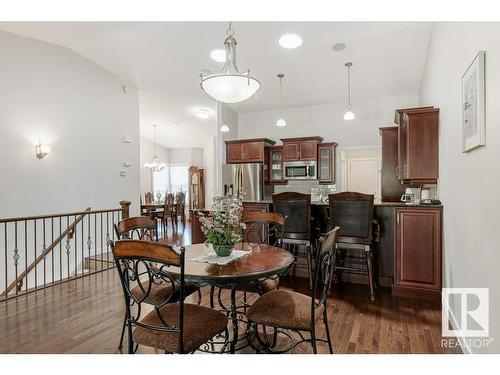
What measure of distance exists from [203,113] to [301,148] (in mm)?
2881

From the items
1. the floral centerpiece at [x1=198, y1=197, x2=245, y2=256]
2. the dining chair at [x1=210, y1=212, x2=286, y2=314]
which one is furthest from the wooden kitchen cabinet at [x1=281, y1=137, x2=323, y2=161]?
the floral centerpiece at [x1=198, y1=197, x2=245, y2=256]

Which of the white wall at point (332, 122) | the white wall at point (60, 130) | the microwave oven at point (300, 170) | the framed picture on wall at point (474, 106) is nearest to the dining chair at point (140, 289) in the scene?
the framed picture on wall at point (474, 106)

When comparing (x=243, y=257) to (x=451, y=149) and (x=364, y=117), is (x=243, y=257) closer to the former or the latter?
(x=451, y=149)

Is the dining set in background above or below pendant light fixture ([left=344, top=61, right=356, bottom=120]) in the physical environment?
below

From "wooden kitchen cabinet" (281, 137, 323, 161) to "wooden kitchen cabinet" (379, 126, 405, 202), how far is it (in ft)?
4.53

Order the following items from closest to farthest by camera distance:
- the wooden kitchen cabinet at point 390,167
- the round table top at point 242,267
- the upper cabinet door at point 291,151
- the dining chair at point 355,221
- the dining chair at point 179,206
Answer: the round table top at point 242,267 < the dining chair at point 355,221 < the wooden kitchen cabinet at point 390,167 < the upper cabinet door at point 291,151 < the dining chair at point 179,206

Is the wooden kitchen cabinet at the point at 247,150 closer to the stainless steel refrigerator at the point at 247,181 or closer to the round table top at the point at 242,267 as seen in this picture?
the stainless steel refrigerator at the point at 247,181

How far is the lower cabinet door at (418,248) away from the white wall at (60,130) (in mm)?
4953

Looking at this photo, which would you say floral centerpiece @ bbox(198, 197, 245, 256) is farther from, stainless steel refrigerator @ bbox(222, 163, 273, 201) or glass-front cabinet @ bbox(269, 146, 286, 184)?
glass-front cabinet @ bbox(269, 146, 286, 184)

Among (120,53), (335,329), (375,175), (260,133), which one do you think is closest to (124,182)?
(120,53)

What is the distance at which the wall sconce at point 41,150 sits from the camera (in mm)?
4719

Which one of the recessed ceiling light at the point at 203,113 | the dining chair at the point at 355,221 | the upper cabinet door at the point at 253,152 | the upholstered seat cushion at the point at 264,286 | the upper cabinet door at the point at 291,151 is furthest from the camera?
the recessed ceiling light at the point at 203,113

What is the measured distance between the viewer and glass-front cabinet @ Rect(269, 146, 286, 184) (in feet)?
22.3

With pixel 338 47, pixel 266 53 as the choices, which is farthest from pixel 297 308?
pixel 266 53
